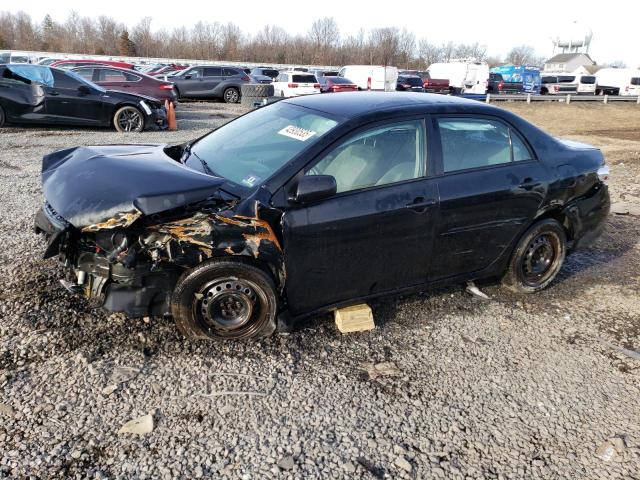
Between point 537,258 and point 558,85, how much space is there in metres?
40.0

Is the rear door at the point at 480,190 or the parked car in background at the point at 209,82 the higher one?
the parked car in background at the point at 209,82

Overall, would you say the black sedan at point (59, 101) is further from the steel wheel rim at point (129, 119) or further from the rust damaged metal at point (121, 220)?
the rust damaged metal at point (121, 220)

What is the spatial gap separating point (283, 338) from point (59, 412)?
1.44m

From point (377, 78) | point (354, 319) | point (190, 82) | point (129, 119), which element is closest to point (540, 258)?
point (354, 319)

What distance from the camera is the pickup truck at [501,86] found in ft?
120

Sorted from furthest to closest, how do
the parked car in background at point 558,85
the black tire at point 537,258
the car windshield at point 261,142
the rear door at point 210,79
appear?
1. the parked car in background at point 558,85
2. the rear door at point 210,79
3. the black tire at point 537,258
4. the car windshield at point 261,142

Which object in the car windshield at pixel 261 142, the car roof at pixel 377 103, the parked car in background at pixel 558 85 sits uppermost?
the parked car in background at pixel 558 85

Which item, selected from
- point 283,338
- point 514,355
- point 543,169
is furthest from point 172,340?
point 543,169

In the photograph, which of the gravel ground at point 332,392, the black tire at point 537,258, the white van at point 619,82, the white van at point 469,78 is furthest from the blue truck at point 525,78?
the gravel ground at point 332,392

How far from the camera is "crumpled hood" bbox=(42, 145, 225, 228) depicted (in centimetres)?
294

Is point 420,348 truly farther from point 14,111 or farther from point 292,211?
point 14,111

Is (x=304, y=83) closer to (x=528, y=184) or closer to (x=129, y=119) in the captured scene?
(x=129, y=119)

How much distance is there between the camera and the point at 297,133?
3.68 metres

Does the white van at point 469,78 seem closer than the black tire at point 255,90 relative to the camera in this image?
No
